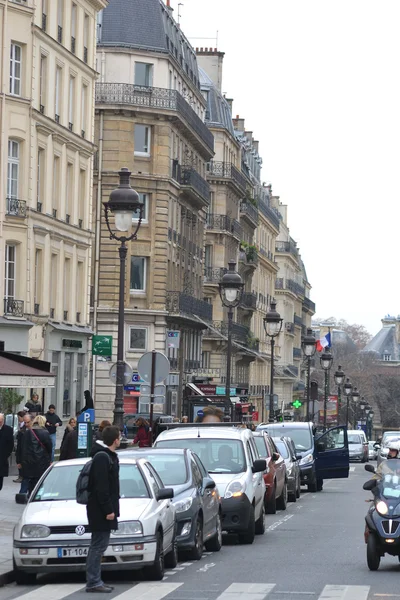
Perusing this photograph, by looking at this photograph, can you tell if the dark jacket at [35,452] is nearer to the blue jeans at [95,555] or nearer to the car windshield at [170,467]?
the car windshield at [170,467]

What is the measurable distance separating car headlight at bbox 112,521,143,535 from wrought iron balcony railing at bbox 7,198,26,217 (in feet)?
93.5

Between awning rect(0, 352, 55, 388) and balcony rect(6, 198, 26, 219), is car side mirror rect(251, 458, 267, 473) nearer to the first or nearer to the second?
awning rect(0, 352, 55, 388)

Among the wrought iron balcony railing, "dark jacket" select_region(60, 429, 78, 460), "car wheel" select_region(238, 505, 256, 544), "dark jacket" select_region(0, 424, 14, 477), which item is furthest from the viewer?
the wrought iron balcony railing

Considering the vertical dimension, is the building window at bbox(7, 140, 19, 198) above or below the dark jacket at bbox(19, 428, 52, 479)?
above

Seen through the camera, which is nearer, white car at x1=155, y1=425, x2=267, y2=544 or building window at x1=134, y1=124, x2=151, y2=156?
white car at x1=155, y1=425, x2=267, y2=544

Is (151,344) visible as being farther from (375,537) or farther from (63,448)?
(375,537)

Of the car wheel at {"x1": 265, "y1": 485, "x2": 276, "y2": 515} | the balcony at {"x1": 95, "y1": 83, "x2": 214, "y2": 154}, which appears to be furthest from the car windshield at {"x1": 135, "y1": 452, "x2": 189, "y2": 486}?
the balcony at {"x1": 95, "y1": 83, "x2": 214, "y2": 154}

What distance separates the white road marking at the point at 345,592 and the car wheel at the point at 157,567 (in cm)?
193

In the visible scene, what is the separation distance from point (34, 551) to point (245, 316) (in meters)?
80.8

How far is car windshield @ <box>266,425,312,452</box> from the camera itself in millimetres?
40719

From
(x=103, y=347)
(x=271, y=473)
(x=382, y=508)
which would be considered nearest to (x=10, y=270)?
(x=103, y=347)

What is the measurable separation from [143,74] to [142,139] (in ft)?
9.07

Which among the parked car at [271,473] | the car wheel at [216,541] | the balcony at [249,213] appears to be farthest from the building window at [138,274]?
the car wheel at [216,541]

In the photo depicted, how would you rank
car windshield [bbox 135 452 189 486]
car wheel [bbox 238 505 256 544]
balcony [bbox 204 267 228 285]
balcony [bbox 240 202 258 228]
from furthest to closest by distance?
balcony [bbox 240 202 258 228], balcony [bbox 204 267 228 285], car wheel [bbox 238 505 256 544], car windshield [bbox 135 452 189 486]
